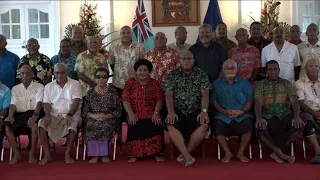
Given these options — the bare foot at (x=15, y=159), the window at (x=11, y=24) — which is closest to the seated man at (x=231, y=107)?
the bare foot at (x=15, y=159)

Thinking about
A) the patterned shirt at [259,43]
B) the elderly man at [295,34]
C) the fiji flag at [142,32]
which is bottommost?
the patterned shirt at [259,43]

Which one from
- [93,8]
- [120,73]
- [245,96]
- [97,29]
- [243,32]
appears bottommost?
[245,96]

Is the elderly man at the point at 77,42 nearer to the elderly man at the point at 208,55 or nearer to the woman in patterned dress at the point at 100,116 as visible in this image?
the woman in patterned dress at the point at 100,116

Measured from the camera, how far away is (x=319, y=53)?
17.6ft

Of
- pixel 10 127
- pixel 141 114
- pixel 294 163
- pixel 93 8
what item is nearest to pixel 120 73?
pixel 141 114

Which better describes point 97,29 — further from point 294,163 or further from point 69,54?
point 294,163

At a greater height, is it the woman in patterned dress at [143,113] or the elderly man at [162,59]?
the elderly man at [162,59]

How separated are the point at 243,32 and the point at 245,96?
941 mm

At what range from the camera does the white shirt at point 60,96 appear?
480 centimetres

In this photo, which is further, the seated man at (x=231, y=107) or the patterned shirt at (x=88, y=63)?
the patterned shirt at (x=88, y=63)

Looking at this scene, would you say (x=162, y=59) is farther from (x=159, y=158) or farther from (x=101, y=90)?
(x=159, y=158)

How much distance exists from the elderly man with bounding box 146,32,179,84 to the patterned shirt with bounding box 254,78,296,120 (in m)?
1.10

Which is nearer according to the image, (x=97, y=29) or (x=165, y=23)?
(x=97, y=29)

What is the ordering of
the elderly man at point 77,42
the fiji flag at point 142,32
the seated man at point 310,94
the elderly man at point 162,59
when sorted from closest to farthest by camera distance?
1. the seated man at point 310,94
2. the elderly man at point 162,59
3. the elderly man at point 77,42
4. the fiji flag at point 142,32
